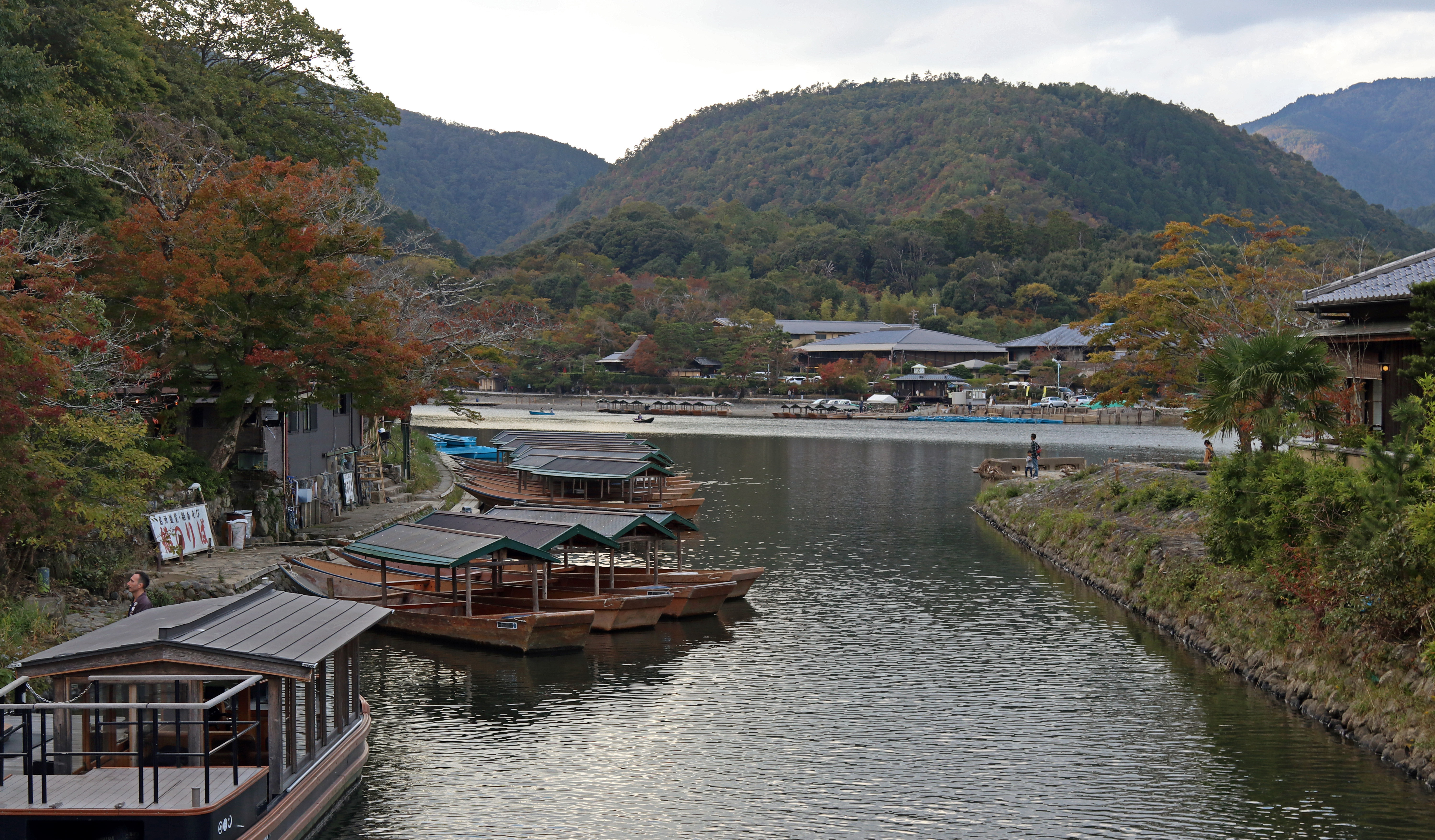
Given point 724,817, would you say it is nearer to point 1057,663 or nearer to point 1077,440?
point 1057,663

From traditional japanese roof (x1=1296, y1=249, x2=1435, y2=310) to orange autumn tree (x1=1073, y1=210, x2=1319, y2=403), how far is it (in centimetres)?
1611

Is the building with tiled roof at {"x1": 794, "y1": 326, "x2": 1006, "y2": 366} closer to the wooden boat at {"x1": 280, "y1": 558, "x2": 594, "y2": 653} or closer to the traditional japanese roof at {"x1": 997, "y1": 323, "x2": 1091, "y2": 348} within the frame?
the traditional japanese roof at {"x1": 997, "y1": 323, "x2": 1091, "y2": 348}

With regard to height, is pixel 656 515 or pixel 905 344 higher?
pixel 905 344

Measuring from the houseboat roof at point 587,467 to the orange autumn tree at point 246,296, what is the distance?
9794mm

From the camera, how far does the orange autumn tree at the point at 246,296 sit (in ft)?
102

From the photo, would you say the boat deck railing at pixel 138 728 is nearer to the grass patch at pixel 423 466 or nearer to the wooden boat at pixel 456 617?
the wooden boat at pixel 456 617

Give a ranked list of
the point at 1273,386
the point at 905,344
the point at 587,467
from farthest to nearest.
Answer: the point at 905,344, the point at 587,467, the point at 1273,386

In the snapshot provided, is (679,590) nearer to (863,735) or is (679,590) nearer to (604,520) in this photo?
(604,520)

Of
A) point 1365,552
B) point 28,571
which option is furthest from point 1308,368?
point 28,571

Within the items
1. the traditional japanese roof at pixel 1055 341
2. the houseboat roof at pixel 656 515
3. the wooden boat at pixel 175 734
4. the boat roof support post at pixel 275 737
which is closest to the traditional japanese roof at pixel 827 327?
the traditional japanese roof at pixel 1055 341

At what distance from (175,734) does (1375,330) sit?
27204 mm

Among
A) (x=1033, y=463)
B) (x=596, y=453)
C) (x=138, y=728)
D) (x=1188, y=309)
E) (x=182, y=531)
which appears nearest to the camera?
(x=138, y=728)

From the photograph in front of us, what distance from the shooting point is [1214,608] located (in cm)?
2606

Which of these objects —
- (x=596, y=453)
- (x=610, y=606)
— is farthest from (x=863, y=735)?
(x=596, y=453)
